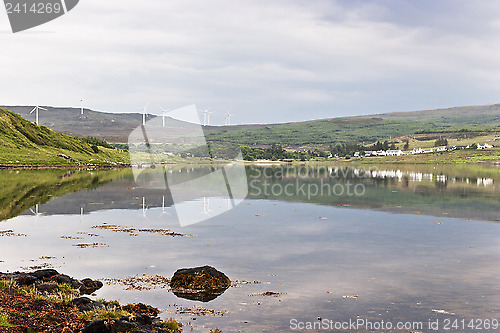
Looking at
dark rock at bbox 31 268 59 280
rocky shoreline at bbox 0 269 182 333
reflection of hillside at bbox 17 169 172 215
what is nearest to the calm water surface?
reflection of hillside at bbox 17 169 172 215

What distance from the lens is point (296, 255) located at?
3222 centimetres

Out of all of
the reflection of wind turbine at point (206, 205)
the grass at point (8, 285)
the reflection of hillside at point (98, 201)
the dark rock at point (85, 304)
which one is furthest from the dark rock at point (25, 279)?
the reflection of wind turbine at point (206, 205)

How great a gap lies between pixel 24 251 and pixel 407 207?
150 feet

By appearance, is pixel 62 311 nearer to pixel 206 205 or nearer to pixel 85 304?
pixel 85 304

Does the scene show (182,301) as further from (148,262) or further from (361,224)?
(361,224)

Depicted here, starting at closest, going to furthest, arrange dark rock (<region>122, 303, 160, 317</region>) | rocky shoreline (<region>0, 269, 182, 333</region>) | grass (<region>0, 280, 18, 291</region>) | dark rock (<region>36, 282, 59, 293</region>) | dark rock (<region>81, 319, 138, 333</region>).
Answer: dark rock (<region>81, 319, 138, 333</region>) < rocky shoreline (<region>0, 269, 182, 333</region>) < dark rock (<region>122, 303, 160, 317</region>) < grass (<region>0, 280, 18, 291</region>) < dark rock (<region>36, 282, 59, 293</region>)

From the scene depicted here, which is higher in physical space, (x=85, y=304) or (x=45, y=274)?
(x=45, y=274)

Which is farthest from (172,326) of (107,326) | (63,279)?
(63,279)

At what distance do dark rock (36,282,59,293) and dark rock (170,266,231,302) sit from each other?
5349 mm

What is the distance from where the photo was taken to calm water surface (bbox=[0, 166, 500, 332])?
21.0 m

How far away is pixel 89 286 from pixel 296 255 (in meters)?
13.7

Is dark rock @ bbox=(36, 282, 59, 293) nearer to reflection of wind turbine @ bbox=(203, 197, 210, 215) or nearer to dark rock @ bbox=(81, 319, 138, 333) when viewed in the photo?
dark rock @ bbox=(81, 319, 138, 333)

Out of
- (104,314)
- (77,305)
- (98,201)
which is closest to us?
Answer: (104,314)

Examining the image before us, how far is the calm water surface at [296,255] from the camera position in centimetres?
2098
